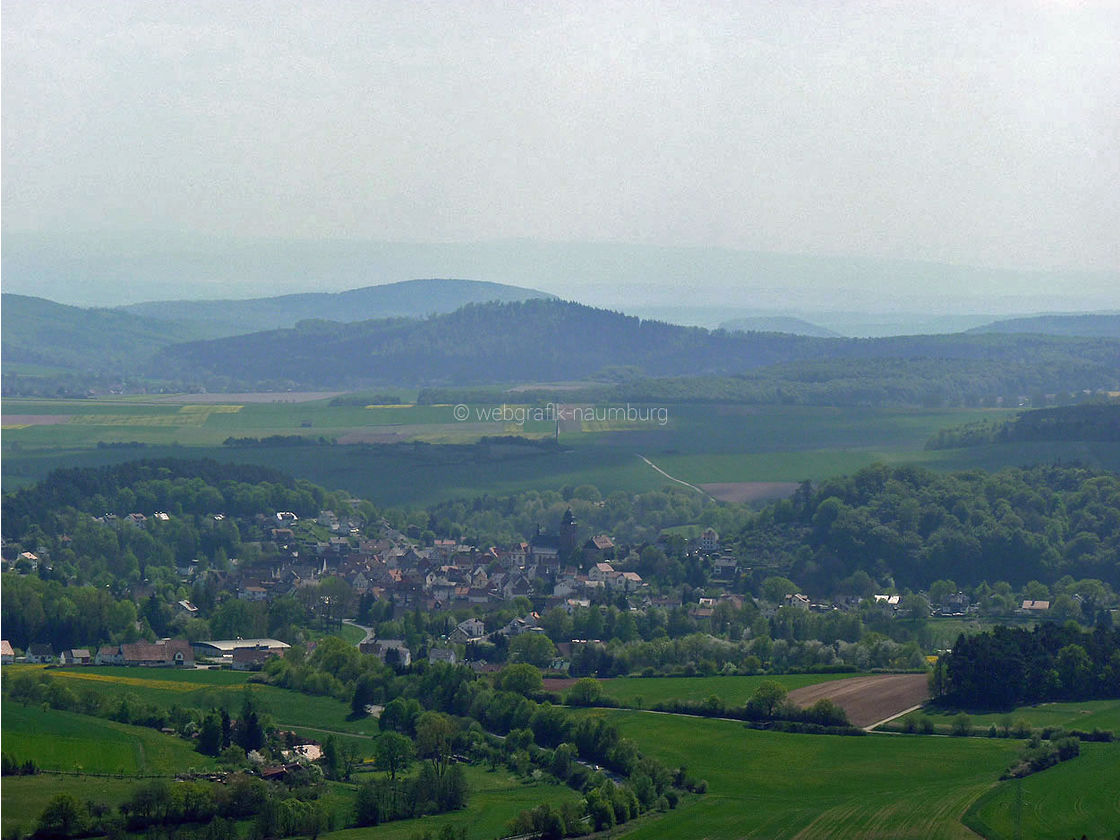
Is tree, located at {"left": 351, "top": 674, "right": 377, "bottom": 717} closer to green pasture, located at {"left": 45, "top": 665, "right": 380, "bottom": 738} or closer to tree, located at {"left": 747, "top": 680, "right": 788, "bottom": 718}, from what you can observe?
green pasture, located at {"left": 45, "top": 665, "right": 380, "bottom": 738}

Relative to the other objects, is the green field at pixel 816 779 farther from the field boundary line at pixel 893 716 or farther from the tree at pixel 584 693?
the tree at pixel 584 693

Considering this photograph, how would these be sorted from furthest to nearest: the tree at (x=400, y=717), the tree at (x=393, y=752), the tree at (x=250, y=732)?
the tree at (x=400, y=717) → the tree at (x=250, y=732) → the tree at (x=393, y=752)

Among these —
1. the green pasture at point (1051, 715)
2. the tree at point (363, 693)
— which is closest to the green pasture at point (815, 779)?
the green pasture at point (1051, 715)

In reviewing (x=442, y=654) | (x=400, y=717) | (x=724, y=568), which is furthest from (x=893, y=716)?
(x=724, y=568)

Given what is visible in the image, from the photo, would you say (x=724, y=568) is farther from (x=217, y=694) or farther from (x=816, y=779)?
(x=816, y=779)

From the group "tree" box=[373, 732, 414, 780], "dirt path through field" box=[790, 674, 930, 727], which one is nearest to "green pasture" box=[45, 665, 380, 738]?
"tree" box=[373, 732, 414, 780]

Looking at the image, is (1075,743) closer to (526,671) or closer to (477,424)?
(526,671)
